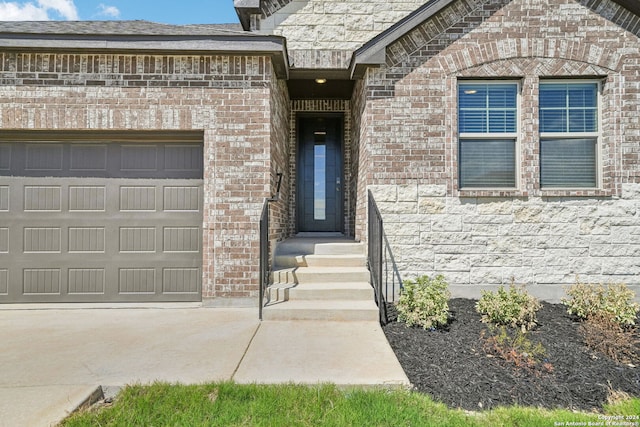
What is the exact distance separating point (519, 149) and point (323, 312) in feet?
11.5

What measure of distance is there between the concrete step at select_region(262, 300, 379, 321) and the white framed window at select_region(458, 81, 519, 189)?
7.56 ft

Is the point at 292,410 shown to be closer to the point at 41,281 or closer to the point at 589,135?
the point at 41,281

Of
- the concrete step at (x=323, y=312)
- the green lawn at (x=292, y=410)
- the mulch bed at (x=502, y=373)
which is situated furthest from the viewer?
the concrete step at (x=323, y=312)

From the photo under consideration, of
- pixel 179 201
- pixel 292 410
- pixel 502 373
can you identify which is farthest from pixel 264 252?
pixel 502 373

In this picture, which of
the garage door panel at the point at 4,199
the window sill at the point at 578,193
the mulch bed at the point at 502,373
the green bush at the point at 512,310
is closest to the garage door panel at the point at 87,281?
the garage door panel at the point at 4,199

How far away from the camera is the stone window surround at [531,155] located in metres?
4.86

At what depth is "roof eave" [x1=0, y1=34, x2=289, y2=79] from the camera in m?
4.48

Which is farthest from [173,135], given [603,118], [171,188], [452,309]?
[603,118]

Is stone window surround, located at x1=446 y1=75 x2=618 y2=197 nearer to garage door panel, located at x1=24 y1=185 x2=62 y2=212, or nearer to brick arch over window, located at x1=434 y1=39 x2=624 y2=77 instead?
brick arch over window, located at x1=434 y1=39 x2=624 y2=77

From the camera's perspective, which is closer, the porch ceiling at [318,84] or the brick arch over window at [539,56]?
the brick arch over window at [539,56]

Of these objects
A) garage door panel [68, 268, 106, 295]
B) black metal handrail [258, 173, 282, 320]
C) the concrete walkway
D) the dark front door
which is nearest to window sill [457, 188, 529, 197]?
the concrete walkway

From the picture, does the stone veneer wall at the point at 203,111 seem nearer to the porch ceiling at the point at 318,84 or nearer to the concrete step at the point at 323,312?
the concrete step at the point at 323,312

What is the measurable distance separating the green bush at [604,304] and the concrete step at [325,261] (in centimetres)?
254

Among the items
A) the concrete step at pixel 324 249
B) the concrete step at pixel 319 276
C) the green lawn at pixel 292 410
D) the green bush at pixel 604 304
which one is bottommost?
the green lawn at pixel 292 410
